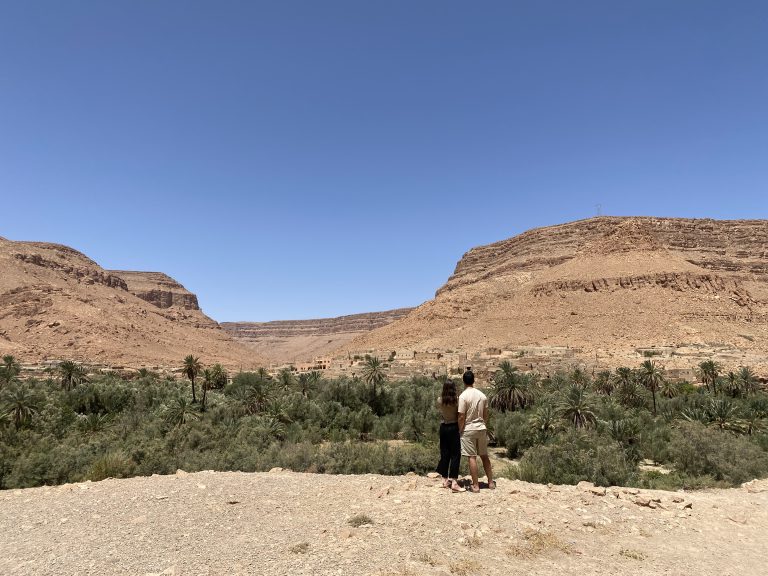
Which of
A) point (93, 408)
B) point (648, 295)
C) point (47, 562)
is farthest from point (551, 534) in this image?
point (648, 295)

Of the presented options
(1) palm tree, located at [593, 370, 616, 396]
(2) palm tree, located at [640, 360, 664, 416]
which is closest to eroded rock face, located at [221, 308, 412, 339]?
(1) palm tree, located at [593, 370, 616, 396]

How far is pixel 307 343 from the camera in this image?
170250mm

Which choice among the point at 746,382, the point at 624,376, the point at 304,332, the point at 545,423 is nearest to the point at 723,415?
the point at 545,423

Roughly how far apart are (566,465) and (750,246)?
86847 millimetres

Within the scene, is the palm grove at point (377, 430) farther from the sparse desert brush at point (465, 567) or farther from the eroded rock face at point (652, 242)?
the eroded rock face at point (652, 242)

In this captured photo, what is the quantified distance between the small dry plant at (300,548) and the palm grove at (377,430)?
16.3 ft

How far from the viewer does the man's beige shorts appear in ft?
25.3

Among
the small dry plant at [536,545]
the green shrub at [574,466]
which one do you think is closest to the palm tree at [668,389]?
the green shrub at [574,466]

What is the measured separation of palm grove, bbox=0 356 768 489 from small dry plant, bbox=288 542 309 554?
4.98m

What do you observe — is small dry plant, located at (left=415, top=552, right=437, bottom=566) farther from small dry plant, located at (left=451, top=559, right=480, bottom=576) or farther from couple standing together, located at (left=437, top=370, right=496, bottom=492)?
couple standing together, located at (left=437, top=370, right=496, bottom=492)

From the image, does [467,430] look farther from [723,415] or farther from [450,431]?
[723,415]

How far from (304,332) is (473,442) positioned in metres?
183

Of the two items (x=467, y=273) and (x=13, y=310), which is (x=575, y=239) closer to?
(x=467, y=273)

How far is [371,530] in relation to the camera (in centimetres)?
620
